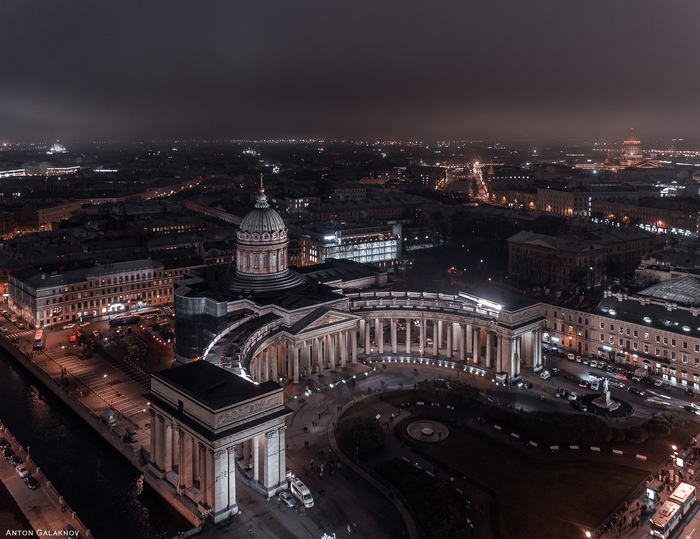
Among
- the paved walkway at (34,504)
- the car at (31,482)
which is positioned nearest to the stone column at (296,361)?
the paved walkway at (34,504)

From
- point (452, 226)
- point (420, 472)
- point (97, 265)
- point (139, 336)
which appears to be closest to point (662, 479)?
point (420, 472)

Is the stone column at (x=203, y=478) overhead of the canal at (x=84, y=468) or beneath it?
overhead

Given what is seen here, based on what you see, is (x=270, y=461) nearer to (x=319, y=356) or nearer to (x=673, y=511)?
(x=319, y=356)

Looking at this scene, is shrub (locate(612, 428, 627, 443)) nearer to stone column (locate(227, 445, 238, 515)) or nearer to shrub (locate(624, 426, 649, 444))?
shrub (locate(624, 426, 649, 444))

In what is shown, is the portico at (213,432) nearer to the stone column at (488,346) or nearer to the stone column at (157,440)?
the stone column at (157,440)

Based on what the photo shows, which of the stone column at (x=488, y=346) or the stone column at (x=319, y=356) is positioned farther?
the stone column at (x=488, y=346)

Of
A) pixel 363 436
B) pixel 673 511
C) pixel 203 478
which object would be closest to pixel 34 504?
pixel 203 478

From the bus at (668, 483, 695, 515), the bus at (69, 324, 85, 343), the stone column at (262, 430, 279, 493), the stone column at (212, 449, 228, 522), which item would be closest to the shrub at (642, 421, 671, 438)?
the bus at (668, 483, 695, 515)
